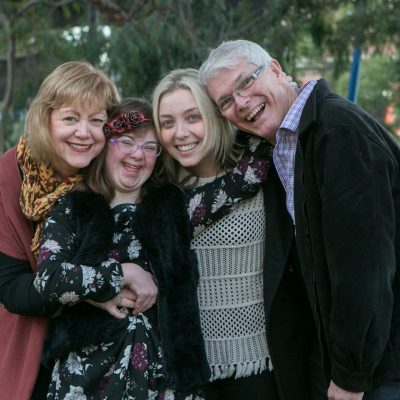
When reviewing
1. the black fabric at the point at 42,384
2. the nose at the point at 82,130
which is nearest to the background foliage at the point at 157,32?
the nose at the point at 82,130

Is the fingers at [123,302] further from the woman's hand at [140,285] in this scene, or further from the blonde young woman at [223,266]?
the blonde young woman at [223,266]

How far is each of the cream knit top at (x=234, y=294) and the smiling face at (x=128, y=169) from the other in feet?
1.14

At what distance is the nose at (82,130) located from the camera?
2697mm

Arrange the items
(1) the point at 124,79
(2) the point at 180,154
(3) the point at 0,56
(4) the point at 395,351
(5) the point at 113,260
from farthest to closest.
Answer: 1. (3) the point at 0,56
2. (1) the point at 124,79
3. (2) the point at 180,154
4. (5) the point at 113,260
5. (4) the point at 395,351

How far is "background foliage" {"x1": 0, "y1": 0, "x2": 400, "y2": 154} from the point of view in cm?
501

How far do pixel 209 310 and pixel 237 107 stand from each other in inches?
35.1

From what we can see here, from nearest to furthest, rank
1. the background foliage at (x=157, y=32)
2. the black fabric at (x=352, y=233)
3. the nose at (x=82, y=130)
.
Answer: the black fabric at (x=352, y=233) → the nose at (x=82, y=130) → the background foliage at (x=157, y=32)

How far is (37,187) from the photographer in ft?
8.83

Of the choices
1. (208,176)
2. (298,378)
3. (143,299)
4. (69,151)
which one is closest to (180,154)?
(208,176)

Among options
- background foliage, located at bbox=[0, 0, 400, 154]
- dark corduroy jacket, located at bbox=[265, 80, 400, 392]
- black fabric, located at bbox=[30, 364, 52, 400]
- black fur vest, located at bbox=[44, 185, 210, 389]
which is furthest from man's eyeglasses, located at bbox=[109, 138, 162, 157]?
background foliage, located at bbox=[0, 0, 400, 154]

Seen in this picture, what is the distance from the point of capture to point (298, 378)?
288 cm

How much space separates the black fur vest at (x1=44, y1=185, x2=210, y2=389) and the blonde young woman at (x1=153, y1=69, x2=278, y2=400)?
0.17 metres

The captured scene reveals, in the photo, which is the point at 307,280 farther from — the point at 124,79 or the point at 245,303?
the point at 124,79

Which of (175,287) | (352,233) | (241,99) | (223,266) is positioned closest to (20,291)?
(175,287)
